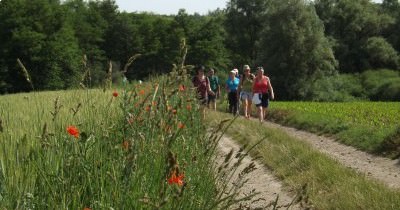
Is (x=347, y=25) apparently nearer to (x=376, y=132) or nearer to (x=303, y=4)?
(x=303, y=4)

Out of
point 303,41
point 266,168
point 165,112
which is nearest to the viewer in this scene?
point 165,112

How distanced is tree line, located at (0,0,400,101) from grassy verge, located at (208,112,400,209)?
65.8ft

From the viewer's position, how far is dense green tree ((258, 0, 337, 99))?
4625cm

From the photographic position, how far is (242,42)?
70.8 metres

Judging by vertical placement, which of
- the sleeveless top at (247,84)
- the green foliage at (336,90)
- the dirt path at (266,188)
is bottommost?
the green foliage at (336,90)

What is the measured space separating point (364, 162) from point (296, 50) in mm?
36794

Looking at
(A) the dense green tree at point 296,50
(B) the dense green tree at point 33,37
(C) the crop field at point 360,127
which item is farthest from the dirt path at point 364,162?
(B) the dense green tree at point 33,37

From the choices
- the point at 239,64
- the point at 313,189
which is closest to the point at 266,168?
the point at 313,189

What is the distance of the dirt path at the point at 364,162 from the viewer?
8.75m

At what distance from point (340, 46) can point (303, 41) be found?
1495 cm

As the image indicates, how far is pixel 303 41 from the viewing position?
46281 mm

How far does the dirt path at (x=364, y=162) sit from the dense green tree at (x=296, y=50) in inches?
1255

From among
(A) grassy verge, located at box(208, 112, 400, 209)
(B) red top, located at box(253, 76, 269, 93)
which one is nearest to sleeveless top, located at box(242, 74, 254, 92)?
(B) red top, located at box(253, 76, 269, 93)

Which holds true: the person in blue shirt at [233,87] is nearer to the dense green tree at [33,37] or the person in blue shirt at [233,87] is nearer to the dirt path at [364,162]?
the dirt path at [364,162]
